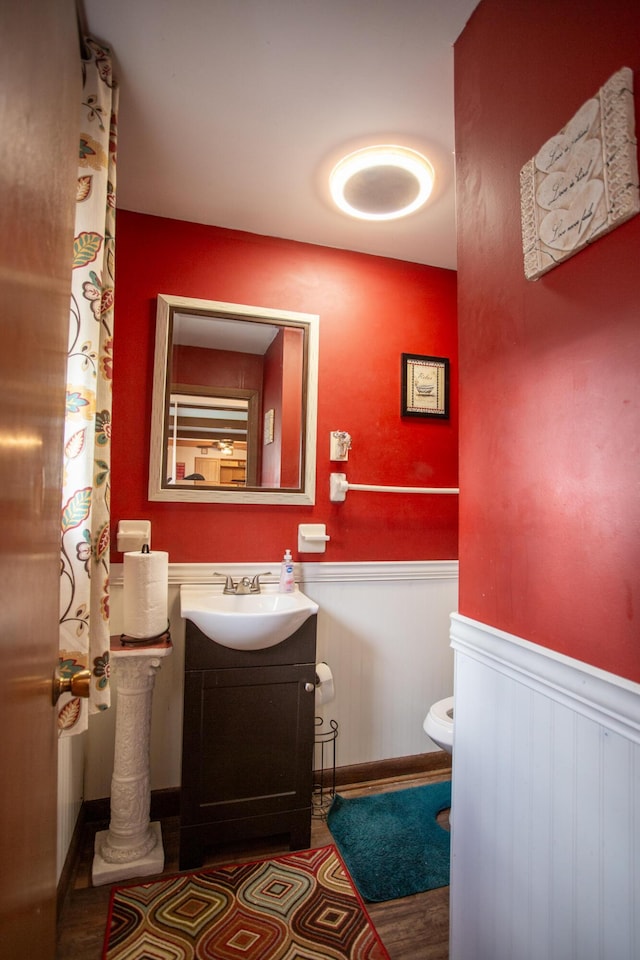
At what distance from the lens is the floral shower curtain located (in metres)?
1.18

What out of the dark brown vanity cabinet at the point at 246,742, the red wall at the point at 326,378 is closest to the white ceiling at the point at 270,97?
the red wall at the point at 326,378

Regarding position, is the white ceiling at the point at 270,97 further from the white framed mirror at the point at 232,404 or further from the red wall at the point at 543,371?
the white framed mirror at the point at 232,404

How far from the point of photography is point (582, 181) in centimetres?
85

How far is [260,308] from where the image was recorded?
2160 millimetres

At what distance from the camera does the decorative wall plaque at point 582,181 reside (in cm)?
77

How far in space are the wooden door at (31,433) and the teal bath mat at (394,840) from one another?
122 cm

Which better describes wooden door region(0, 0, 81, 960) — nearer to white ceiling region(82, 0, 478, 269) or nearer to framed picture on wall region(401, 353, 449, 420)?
white ceiling region(82, 0, 478, 269)

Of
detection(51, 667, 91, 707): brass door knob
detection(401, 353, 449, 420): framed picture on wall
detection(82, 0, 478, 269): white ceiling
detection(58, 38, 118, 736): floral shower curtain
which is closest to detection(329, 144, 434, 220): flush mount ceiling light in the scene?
detection(82, 0, 478, 269): white ceiling

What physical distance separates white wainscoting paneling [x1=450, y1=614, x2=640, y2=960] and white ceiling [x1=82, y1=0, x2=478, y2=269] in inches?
59.8

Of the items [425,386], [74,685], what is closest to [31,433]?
[74,685]

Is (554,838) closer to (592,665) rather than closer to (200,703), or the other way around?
(592,665)

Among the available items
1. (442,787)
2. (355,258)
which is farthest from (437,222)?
(442,787)

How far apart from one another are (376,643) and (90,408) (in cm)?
162

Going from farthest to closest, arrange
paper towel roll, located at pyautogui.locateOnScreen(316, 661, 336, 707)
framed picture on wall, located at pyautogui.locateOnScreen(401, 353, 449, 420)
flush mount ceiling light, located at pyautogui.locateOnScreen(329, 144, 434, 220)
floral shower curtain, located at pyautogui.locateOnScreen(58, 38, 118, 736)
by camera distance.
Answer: framed picture on wall, located at pyautogui.locateOnScreen(401, 353, 449, 420), paper towel roll, located at pyautogui.locateOnScreen(316, 661, 336, 707), flush mount ceiling light, located at pyautogui.locateOnScreen(329, 144, 434, 220), floral shower curtain, located at pyautogui.locateOnScreen(58, 38, 118, 736)
